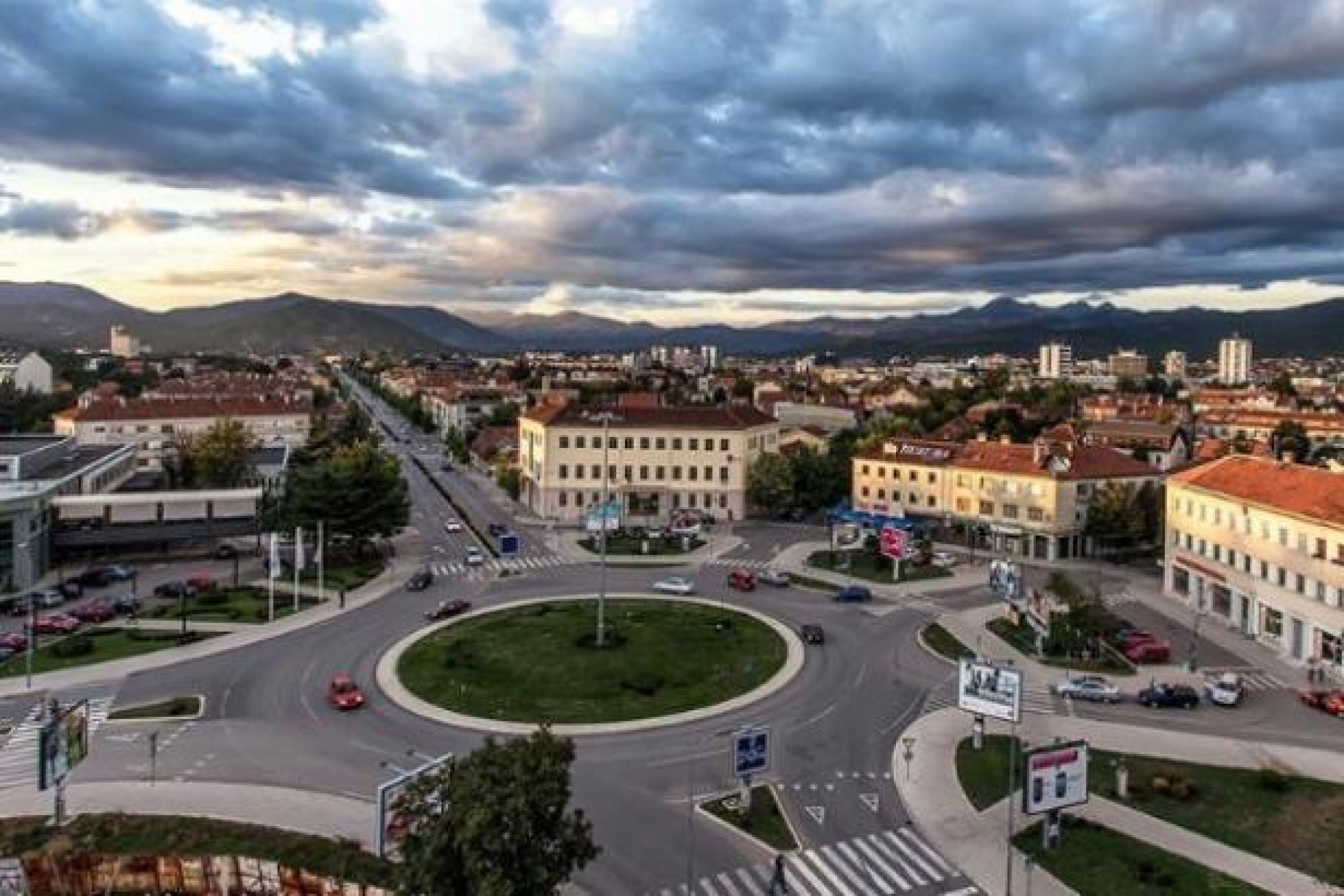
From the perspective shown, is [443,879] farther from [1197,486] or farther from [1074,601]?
[1197,486]

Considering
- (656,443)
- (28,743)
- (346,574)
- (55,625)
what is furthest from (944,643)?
(55,625)

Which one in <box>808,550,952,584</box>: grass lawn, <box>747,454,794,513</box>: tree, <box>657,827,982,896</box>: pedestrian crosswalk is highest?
<box>747,454,794,513</box>: tree

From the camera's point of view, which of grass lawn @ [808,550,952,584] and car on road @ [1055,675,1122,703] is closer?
car on road @ [1055,675,1122,703]

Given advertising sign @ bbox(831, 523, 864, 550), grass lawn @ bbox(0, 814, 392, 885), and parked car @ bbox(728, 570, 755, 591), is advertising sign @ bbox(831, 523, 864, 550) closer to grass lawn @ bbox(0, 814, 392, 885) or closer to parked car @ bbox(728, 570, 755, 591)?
parked car @ bbox(728, 570, 755, 591)

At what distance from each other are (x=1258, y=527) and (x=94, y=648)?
216 ft

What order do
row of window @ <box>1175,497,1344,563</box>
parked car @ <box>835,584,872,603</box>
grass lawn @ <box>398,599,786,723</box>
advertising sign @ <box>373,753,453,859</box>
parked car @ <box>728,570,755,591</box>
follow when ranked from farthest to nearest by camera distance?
parked car @ <box>728,570,755,591</box> → parked car @ <box>835,584,872,603</box> → row of window @ <box>1175,497,1344,563</box> → grass lawn @ <box>398,599,786,723</box> → advertising sign @ <box>373,753,453,859</box>

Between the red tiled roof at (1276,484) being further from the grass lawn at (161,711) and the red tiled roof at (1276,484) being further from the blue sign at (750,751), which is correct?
the grass lawn at (161,711)

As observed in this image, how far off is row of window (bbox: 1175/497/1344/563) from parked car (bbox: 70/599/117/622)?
68.3 m

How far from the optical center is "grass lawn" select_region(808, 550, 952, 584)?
229ft

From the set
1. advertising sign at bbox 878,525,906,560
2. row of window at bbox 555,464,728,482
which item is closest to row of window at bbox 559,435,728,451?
row of window at bbox 555,464,728,482

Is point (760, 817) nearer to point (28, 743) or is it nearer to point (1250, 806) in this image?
point (1250, 806)

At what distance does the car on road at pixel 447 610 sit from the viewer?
188ft

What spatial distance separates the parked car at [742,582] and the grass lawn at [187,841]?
38974mm

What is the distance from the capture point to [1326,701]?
43219mm
